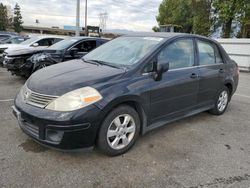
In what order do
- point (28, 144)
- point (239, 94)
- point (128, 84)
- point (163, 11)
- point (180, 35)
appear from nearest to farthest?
1. point (128, 84)
2. point (28, 144)
3. point (180, 35)
4. point (239, 94)
5. point (163, 11)

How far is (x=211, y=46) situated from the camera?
15.2 feet

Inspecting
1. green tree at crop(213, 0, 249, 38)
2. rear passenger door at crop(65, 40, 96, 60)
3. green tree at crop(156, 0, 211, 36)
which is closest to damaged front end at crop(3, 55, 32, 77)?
rear passenger door at crop(65, 40, 96, 60)

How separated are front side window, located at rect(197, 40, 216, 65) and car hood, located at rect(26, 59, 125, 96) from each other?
1825 millimetres

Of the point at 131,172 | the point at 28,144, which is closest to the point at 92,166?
the point at 131,172

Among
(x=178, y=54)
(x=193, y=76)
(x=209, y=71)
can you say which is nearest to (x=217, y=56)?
(x=209, y=71)

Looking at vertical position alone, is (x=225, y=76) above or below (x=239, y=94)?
above

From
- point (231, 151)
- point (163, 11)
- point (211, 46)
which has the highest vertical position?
point (163, 11)

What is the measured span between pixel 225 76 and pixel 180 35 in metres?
1.54

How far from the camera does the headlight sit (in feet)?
8.77

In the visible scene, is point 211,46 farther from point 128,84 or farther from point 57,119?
point 57,119

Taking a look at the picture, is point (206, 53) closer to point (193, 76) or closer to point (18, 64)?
point (193, 76)

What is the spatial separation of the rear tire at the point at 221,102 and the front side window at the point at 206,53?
751mm

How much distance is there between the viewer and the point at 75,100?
271cm

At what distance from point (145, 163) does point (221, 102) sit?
9.07ft
